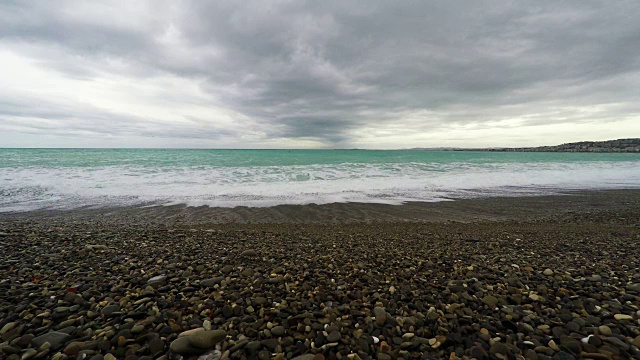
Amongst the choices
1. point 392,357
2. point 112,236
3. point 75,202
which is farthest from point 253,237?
point 75,202

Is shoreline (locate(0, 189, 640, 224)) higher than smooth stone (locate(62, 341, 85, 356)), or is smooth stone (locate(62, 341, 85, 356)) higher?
smooth stone (locate(62, 341, 85, 356))

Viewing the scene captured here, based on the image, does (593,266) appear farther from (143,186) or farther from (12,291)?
(143,186)

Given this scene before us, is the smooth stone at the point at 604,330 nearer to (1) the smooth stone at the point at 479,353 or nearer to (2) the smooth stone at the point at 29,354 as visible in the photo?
(1) the smooth stone at the point at 479,353

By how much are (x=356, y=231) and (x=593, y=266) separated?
4420 mm

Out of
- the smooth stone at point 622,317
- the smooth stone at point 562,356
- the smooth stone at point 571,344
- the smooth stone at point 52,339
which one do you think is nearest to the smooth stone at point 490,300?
the smooth stone at point 571,344

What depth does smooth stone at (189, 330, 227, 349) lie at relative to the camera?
2199 mm

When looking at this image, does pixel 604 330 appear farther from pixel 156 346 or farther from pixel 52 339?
pixel 52 339

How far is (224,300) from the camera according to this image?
9.64 ft

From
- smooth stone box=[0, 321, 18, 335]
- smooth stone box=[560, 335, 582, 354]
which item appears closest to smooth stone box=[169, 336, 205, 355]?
smooth stone box=[0, 321, 18, 335]

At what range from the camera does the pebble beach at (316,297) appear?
2.22 metres

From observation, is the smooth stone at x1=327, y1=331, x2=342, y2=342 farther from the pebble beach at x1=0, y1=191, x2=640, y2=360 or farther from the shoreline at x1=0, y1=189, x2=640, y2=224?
the shoreline at x1=0, y1=189, x2=640, y2=224

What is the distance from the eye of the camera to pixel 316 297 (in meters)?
3.03

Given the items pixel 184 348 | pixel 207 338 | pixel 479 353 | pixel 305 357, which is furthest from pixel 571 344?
pixel 184 348

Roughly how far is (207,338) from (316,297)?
4.08 ft
